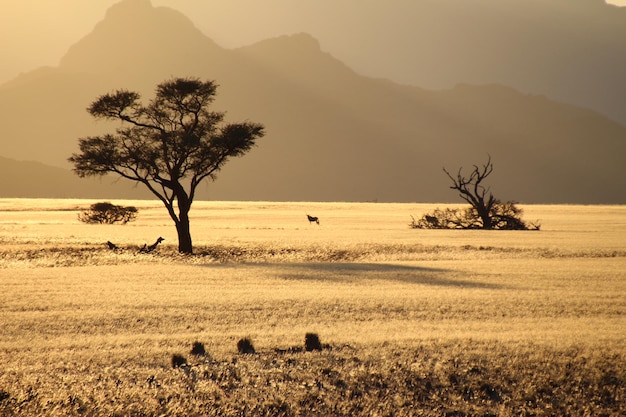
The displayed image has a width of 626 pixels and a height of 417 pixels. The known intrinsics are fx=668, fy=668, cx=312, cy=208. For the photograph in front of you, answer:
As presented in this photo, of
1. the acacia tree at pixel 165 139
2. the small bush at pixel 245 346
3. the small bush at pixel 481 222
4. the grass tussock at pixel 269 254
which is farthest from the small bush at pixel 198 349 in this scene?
the small bush at pixel 481 222

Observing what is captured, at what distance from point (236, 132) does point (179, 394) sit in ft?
106

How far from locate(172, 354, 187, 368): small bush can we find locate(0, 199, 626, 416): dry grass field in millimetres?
226

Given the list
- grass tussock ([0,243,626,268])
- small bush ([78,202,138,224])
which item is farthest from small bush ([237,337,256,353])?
small bush ([78,202,138,224])

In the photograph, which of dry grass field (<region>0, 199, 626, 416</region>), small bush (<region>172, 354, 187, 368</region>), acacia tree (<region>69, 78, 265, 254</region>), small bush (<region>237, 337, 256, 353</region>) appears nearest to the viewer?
dry grass field (<region>0, 199, 626, 416</region>)

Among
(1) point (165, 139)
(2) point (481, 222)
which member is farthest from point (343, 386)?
(2) point (481, 222)

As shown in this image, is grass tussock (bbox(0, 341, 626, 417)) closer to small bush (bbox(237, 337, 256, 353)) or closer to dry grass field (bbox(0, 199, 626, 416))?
dry grass field (bbox(0, 199, 626, 416))

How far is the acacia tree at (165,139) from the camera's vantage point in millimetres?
42094

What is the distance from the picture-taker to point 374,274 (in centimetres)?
2948

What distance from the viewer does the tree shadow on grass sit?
26703 mm

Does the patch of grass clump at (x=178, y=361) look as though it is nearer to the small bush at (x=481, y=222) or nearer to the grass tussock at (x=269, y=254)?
the grass tussock at (x=269, y=254)

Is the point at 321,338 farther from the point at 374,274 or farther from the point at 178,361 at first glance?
the point at 374,274

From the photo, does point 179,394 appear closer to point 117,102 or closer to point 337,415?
point 337,415

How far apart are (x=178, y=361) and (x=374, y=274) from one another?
16.9m

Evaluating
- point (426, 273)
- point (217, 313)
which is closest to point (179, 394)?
point (217, 313)
